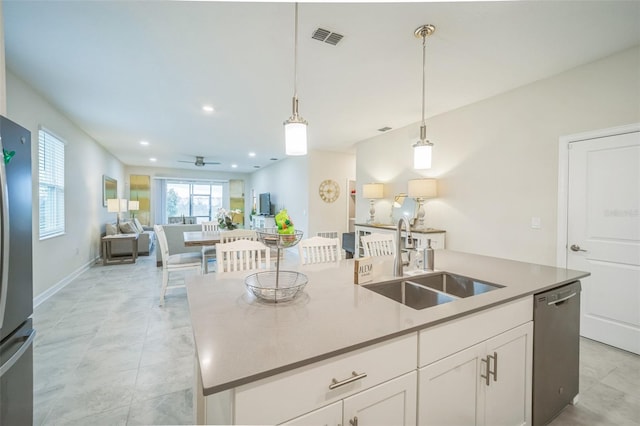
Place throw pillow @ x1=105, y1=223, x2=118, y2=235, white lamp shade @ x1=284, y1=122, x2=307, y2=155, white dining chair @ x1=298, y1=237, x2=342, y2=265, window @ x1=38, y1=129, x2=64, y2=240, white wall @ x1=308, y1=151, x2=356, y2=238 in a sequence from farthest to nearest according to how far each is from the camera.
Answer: white wall @ x1=308, y1=151, x2=356, y2=238, throw pillow @ x1=105, y1=223, x2=118, y2=235, window @ x1=38, y1=129, x2=64, y2=240, white dining chair @ x1=298, y1=237, x2=342, y2=265, white lamp shade @ x1=284, y1=122, x2=307, y2=155

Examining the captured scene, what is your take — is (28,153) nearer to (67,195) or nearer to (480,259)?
(480,259)

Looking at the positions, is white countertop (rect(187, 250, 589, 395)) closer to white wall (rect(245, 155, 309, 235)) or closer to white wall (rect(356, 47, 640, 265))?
white wall (rect(356, 47, 640, 265))

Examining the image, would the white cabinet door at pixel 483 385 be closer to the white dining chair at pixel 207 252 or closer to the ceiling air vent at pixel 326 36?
the ceiling air vent at pixel 326 36

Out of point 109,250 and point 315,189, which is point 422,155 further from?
point 109,250

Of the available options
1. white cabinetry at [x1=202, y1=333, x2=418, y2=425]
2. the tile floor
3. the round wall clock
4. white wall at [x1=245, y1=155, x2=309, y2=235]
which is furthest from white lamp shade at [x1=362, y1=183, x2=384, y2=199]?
white cabinetry at [x1=202, y1=333, x2=418, y2=425]

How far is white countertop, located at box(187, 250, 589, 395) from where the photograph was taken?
0.80 metres

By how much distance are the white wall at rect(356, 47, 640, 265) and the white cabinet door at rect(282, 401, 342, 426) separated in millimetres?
3222

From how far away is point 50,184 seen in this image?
3.85 m

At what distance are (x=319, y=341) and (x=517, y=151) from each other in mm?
3479

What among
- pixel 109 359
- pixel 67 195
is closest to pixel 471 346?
pixel 109 359

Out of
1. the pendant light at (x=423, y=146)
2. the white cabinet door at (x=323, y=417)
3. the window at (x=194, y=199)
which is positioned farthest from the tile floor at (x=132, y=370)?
the window at (x=194, y=199)

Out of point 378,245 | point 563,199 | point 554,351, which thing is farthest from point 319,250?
point 563,199

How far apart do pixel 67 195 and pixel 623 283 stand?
7268 millimetres

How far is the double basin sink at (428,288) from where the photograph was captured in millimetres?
1596
